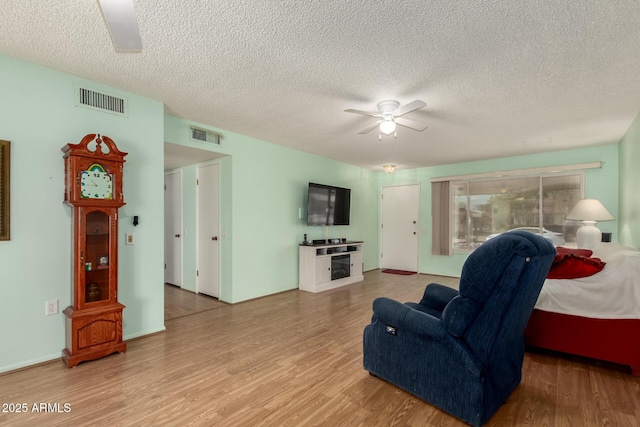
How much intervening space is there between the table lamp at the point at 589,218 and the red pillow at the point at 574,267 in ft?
6.07

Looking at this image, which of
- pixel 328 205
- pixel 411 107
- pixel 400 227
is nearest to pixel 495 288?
pixel 411 107

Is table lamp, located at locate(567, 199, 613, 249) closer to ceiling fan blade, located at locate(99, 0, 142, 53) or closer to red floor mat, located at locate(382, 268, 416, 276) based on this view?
red floor mat, located at locate(382, 268, 416, 276)

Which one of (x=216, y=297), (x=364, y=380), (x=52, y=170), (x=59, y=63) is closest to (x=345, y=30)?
(x=59, y=63)

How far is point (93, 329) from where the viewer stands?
2.56 m

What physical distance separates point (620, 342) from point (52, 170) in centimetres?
481

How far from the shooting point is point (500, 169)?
18.6 ft

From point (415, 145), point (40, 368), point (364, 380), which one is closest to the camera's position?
point (364, 380)

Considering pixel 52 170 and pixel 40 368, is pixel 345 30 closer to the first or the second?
pixel 52 170

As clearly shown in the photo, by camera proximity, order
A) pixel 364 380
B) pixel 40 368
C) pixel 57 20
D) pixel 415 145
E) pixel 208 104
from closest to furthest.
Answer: pixel 57 20, pixel 364 380, pixel 40 368, pixel 208 104, pixel 415 145

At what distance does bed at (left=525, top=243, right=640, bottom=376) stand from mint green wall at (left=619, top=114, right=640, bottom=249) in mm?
1480

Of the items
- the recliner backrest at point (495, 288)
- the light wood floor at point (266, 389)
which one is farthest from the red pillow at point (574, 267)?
the recliner backrest at point (495, 288)

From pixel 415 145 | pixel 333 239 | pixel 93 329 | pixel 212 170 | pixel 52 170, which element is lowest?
pixel 93 329

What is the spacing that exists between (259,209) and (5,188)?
2.79m

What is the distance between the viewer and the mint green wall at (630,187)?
3400mm
